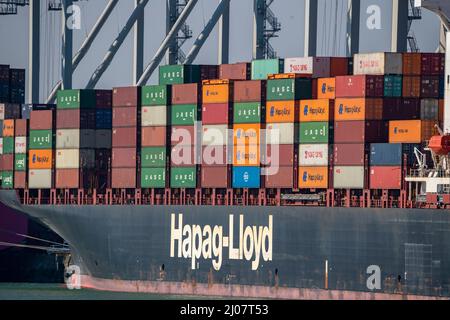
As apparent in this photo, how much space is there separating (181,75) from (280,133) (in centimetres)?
991

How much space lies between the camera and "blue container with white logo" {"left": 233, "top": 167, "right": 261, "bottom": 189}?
203ft

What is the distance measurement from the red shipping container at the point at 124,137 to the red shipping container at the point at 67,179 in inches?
145

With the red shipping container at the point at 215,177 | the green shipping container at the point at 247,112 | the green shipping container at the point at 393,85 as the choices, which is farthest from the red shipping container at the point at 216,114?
the green shipping container at the point at 393,85

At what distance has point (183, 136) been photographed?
65.8m

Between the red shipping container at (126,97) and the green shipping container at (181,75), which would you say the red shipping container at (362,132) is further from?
the red shipping container at (126,97)

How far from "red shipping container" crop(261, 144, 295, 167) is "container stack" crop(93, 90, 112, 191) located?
14.0 m

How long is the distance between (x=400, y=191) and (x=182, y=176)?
1458 centimetres

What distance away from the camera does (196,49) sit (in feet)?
300

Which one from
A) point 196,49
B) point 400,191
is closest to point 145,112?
point 400,191

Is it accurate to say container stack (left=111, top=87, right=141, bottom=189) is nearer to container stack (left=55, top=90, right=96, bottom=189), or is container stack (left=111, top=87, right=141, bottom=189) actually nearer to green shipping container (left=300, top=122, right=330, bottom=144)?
container stack (left=55, top=90, right=96, bottom=189)

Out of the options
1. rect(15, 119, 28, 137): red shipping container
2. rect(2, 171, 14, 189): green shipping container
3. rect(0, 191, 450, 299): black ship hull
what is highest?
rect(15, 119, 28, 137): red shipping container

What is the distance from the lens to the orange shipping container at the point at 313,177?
57.9 m

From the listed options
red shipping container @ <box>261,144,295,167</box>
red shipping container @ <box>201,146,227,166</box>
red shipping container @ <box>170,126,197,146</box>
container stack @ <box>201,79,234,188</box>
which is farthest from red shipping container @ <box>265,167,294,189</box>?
red shipping container @ <box>170,126,197,146</box>

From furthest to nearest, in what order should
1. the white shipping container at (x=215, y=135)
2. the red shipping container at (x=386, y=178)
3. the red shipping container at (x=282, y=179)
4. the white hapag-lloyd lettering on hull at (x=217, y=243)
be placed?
the white shipping container at (x=215, y=135) → the white hapag-lloyd lettering on hull at (x=217, y=243) → the red shipping container at (x=282, y=179) → the red shipping container at (x=386, y=178)
